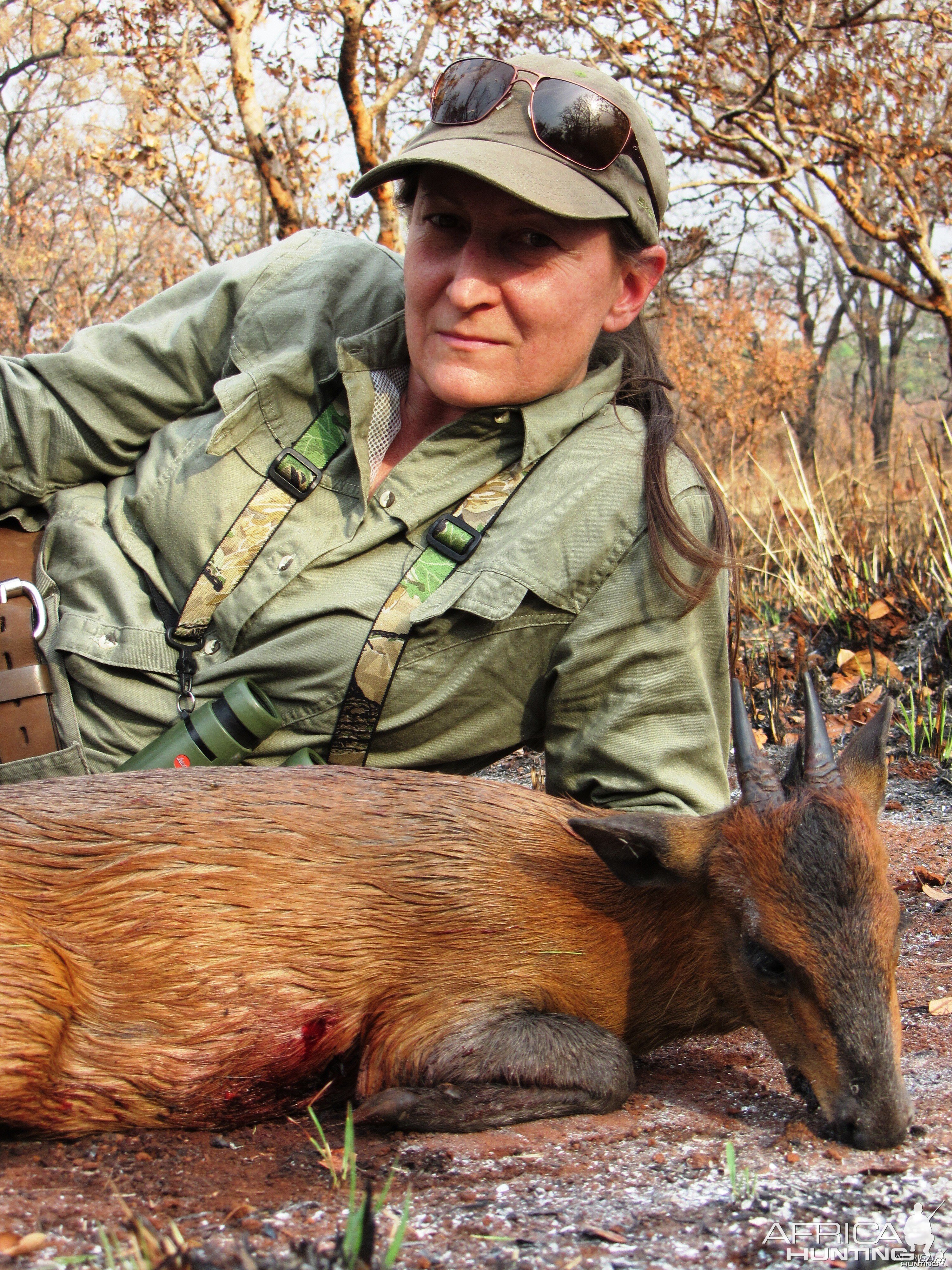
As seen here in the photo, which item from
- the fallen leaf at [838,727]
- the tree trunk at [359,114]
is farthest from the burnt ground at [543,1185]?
the tree trunk at [359,114]

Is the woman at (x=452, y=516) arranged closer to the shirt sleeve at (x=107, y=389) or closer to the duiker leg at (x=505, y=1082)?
the shirt sleeve at (x=107, y=389)

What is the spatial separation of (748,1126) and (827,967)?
1.35ft

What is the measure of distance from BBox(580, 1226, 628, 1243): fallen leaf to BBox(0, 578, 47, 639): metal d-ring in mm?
2423

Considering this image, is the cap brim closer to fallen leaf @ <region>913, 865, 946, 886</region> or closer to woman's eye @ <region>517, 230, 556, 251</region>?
woman's eye @ <region>517, 230, 556, 251</region>

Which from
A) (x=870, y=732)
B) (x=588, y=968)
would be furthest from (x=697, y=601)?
(x=588, y=968)

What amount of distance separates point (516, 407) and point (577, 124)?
32.0 inches

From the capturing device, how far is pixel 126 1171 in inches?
95.0

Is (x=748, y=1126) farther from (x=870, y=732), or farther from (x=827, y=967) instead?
(x=870, y=732)

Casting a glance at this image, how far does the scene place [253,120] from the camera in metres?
9.14

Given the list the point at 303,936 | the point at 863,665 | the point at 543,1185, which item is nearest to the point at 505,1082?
the point at 543,1185

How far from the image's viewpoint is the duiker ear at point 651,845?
9.00 ft

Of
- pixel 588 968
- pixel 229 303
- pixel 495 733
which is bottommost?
pixel 588 968

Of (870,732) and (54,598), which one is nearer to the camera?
(870,732)

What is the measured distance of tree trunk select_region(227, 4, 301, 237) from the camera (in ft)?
30.0
